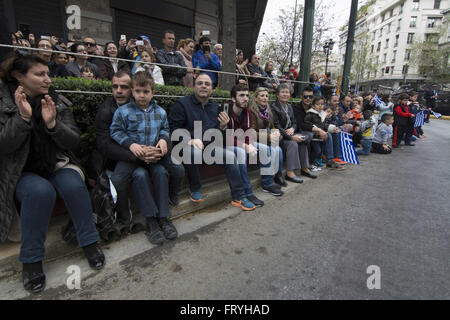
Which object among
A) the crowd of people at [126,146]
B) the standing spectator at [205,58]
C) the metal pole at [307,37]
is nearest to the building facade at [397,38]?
the metal pole at [307,37]

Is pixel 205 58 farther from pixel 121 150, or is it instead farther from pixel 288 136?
pixel 121 150

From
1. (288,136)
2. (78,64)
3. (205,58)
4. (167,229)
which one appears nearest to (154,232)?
(167,229)

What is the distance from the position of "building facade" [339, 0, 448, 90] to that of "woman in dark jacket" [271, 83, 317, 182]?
49.3 metres

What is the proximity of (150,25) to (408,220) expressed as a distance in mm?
10349

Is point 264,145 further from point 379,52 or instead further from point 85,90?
point 379,52

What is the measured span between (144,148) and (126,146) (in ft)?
0.68

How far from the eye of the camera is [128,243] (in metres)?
2.81

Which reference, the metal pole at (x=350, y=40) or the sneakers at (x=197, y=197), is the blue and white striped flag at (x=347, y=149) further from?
the metal pole at (x=350, y=40)

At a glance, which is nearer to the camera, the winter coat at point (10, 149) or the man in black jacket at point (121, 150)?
the winter coat at point (10, 149)

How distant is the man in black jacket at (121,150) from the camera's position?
9.43 feet

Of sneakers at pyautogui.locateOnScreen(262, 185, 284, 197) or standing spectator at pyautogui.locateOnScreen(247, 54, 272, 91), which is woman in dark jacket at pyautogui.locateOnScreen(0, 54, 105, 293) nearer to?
sneakers at pyautogui.locateOnScreen(262, 185, 284, 197)

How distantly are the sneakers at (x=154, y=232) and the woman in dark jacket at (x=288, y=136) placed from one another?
3.01 metres
